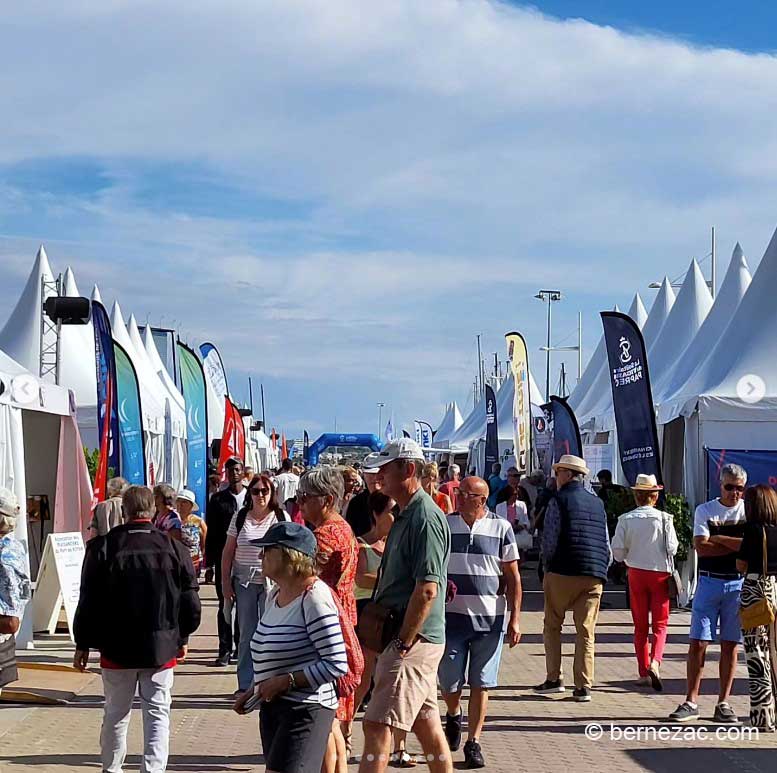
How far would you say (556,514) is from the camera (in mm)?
9961

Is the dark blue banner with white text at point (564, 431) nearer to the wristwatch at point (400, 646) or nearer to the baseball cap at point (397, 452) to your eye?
the baseball cap at point (397, 452)

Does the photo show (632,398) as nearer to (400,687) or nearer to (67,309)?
(67,309)

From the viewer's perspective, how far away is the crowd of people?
490cm

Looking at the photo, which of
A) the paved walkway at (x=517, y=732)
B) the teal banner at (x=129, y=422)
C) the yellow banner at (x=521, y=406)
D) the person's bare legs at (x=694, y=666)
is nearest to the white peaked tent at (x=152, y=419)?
the yellow banner at (x=521, y=406)

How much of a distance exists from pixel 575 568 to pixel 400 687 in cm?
428

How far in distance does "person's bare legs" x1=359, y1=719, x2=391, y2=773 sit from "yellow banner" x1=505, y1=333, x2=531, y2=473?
2048 centimetres

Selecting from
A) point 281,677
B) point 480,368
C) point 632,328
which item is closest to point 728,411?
point 632,328

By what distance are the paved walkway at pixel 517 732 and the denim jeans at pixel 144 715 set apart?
29.5 inches

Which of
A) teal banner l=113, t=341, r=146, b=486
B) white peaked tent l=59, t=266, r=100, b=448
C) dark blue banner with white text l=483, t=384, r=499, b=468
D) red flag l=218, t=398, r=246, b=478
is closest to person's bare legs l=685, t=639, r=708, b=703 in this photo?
teal banner l=113, t=341, r=146, b=486

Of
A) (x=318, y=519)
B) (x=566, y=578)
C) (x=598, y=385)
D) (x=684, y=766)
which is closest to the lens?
(x=318, y=519)

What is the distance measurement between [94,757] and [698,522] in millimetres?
4343

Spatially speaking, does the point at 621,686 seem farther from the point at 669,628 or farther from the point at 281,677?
the point at 281,677

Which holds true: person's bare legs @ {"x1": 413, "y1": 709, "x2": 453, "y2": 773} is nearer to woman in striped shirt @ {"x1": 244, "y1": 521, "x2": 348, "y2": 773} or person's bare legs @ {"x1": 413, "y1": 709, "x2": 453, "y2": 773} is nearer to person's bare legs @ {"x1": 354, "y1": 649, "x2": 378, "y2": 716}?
woman in striped shirt @ {"x1": 244, "y1": 521, "x2": 348, "y2": 773}

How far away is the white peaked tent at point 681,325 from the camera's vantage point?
A: 26609mm
